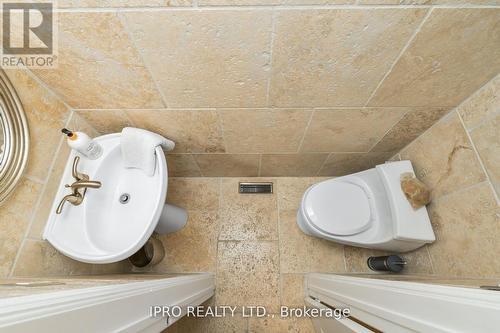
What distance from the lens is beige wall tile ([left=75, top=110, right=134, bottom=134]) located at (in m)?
0.99

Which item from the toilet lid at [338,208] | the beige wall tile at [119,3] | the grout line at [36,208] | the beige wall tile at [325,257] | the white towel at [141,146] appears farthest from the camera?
the beige wall tile at [325,257]

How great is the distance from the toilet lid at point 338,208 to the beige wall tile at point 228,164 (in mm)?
444

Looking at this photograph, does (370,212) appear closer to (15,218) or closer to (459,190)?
(459,190)

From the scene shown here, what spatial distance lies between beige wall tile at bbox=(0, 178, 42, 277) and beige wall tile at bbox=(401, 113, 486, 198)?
71.1 inches

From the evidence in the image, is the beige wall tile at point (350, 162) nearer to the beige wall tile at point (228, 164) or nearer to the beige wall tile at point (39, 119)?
the beige wall tile at point (228, 164)

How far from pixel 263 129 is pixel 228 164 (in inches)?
18.5

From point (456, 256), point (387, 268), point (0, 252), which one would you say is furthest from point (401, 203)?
point (0, 252)

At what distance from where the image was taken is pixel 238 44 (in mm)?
711

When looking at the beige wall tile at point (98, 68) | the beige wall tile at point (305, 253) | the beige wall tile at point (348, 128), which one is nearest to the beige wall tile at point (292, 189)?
the beige wall tile at point (305, 253)

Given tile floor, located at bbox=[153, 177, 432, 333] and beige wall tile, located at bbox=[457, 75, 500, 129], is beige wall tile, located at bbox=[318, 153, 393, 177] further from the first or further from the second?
beige wall tile, located at bbox=[457, 75, 500, 129]

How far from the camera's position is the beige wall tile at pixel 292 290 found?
4.62 feet

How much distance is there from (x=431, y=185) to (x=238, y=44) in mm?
1228

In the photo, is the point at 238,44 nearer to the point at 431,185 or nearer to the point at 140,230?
the point at 140,230

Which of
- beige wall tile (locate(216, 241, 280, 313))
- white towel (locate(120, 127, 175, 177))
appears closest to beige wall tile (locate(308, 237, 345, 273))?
beige wall tile (locate(216, 241, 280, 313))
